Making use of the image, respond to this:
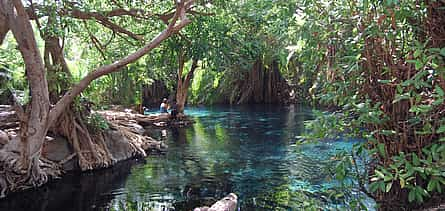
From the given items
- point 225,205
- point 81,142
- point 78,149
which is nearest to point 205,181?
point 225,205

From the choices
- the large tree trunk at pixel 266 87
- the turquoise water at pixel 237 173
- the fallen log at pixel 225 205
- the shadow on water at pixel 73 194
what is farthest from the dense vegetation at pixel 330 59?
the large tree trunk at pixel 266 87

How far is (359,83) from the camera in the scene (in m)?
3.65

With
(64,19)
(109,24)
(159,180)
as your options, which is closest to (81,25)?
(109,24)

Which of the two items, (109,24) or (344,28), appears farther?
(109,24)

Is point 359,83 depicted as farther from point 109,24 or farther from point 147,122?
point 147,122

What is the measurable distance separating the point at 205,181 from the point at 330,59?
5.09 meters

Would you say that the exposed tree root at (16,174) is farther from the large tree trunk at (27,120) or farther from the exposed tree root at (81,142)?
the exposed tree root at (81,142)

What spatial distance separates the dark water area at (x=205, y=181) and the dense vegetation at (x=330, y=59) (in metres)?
0.85

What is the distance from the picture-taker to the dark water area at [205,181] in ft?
23.2

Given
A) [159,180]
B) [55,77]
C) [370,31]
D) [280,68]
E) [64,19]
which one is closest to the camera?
[370,31]

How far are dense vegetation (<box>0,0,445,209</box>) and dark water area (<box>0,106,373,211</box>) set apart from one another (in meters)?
0.85

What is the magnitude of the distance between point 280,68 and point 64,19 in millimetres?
21106

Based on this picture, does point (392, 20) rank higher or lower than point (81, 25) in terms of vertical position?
lower

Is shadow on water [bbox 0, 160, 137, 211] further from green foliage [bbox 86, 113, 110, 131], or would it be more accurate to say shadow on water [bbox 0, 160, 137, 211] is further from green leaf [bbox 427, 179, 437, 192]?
green leaf [bbox 427, 179, 437, 192]
